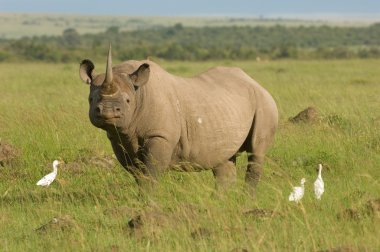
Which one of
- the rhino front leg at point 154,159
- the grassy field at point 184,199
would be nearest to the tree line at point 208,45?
the grassy field at point 184,199

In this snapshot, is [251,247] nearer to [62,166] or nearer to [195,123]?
[195,123]

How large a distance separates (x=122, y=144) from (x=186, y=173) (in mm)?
1211

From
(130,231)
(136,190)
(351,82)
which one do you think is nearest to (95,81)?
(136,190)

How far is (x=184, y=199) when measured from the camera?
8141 millimetres

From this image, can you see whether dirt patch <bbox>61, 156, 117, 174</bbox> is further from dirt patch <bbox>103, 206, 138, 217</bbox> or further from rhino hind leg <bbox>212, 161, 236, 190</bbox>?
dirt patch <bbox>103, 206, 138, 217</bbox>

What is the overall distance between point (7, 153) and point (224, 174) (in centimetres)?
233

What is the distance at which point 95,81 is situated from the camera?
7.94m

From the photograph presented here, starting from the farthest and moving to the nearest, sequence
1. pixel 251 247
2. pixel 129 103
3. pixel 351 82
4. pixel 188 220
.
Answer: pixel 351 82 → pixel 129 103 → pixel 188 220 → pixel 251 247

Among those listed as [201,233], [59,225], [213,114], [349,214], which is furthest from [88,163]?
[349,214]

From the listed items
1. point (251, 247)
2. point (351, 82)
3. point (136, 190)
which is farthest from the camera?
point (351, 82)

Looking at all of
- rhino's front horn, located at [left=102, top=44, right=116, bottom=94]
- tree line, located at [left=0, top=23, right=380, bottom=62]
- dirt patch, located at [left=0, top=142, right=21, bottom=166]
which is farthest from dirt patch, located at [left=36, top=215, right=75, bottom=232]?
tree line, located at [left=0, top=23, right=380, bottom=62]

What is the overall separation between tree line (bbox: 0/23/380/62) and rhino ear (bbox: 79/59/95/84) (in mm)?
35783

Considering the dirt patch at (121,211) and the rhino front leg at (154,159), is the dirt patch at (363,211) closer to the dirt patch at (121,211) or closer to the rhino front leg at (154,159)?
the dirt patch at (121,211)

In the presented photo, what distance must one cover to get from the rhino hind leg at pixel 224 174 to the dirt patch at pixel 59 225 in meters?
2.30
